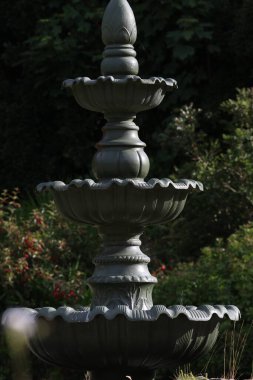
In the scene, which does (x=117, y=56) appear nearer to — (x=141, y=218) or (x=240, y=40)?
(x=141, y=218)

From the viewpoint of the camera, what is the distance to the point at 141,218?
6332 millimetres

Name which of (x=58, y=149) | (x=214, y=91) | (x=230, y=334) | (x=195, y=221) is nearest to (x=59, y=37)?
(x=58, y=149)

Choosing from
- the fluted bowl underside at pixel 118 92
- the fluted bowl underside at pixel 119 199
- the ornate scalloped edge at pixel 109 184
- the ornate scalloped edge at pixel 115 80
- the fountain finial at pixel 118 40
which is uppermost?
the fountain finial at pixel 118 40

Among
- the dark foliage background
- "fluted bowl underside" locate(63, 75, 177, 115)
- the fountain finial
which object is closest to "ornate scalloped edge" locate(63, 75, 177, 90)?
"fluted bowl underside" locate(63, 75, 177, 115)

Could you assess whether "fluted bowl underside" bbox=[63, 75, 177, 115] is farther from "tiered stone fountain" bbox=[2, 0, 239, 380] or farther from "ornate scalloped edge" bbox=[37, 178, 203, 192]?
"ornate scalloped edge" bbox=[37, 178, 203, 192]

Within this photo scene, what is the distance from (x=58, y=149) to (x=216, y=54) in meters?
2.78

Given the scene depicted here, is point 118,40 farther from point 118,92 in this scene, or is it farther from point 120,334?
point 120,334

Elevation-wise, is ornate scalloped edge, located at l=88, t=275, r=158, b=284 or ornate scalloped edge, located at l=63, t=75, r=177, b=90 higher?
ornate scalloped edge, located at l=63, t=75, r=177, b=90

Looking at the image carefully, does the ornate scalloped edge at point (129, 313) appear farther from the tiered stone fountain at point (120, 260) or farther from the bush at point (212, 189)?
the bush at point (212, 189)

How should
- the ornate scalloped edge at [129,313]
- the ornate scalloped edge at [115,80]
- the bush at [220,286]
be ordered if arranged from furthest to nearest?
the bush at [220,286]
the ornate scalloped edge at [115,80]
the ornate scalloped edge at [129,313]

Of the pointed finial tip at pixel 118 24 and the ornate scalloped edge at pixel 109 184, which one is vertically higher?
the pointed finial tip at pixel 118 24

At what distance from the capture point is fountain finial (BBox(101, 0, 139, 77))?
652 centimetres

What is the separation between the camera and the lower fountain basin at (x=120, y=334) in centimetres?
591

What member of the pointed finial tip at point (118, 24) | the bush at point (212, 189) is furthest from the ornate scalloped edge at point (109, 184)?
the bush at point (212, 189)
